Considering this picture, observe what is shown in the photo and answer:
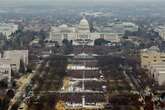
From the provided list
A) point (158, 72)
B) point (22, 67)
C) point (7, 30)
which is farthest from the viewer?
point (7, 30)

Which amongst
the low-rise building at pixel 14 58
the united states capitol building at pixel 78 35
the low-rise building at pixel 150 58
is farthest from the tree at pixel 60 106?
the united states capitol building at pixel 78 35

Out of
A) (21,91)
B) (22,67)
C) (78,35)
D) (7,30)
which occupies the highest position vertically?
(21,91)

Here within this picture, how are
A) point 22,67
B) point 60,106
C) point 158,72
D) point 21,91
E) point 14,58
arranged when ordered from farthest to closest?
1. point 14,58
2. point 22,67
3. point 158,72
4. point 21,91
5. point 60,106

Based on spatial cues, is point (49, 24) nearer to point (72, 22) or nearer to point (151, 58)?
point (72, 22)

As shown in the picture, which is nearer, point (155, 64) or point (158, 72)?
point (158, 72)

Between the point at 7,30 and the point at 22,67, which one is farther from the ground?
the point at 22,67

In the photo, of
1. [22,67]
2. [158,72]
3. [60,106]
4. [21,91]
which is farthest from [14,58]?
[60,106]

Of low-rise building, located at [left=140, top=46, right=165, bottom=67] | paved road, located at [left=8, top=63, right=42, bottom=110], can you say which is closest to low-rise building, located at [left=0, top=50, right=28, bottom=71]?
paved road, located at [left=8, top=63, right=42, bottom=110]

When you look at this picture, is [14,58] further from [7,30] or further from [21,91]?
[7,30]

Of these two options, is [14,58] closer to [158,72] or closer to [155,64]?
[155,64]

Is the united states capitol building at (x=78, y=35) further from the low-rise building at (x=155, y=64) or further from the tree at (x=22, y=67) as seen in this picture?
the tree at (x=22, y=67)
